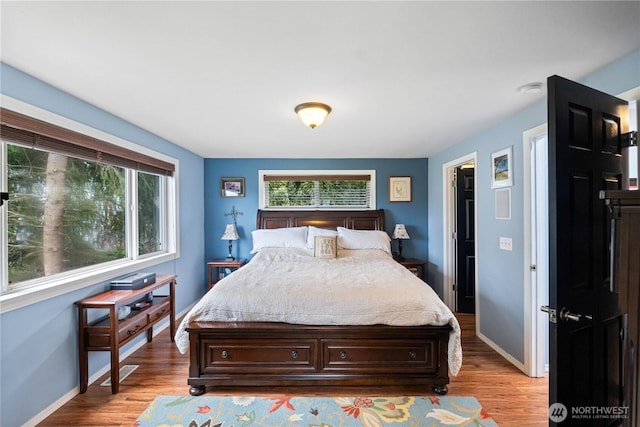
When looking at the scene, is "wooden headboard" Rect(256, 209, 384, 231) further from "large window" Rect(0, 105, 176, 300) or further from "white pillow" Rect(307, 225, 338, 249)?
"large window" Rect(0, 105, 176, 300)

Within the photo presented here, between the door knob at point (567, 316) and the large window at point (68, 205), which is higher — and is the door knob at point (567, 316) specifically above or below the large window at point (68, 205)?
below

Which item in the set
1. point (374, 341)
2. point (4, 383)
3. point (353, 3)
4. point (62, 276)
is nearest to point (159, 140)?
point (62, 276)

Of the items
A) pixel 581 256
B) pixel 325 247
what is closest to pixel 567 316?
pixel 581 256

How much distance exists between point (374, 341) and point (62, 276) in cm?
247

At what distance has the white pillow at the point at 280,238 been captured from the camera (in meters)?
3.99

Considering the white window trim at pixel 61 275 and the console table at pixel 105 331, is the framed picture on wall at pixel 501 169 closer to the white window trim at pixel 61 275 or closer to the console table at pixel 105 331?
the console table at pixel 105 331

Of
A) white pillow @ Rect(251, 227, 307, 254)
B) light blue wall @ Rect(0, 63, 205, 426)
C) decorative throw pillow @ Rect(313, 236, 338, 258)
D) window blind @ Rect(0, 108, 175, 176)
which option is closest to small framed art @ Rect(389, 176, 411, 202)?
decorative throw pillow @ Rect(313, 236, 338, 258)

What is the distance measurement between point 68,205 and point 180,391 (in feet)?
5.68

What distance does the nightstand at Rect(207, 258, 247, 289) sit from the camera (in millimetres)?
4062

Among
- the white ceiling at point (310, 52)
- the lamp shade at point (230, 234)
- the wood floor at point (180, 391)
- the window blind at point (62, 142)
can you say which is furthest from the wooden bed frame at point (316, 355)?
the lamp shade at point (230, 234)

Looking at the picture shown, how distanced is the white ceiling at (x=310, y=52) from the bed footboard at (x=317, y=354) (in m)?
1.78

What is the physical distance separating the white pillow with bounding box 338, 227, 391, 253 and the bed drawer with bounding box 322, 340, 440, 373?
1874 mm

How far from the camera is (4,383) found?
1.65 metres

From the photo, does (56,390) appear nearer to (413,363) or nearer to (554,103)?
(413,363)
